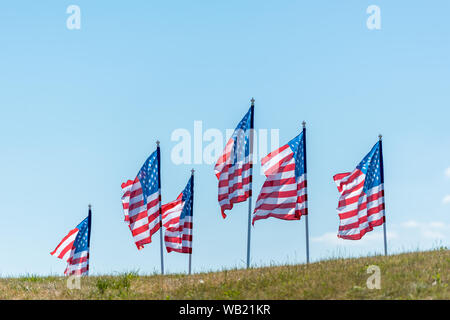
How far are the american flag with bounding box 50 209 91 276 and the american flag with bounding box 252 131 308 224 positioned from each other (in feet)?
35.2

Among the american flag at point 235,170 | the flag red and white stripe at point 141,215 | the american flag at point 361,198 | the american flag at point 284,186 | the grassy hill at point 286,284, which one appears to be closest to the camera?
the grassy hill at point 286,284

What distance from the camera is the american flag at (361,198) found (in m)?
26.6

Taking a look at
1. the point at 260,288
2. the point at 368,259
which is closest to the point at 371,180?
the point at 368,259

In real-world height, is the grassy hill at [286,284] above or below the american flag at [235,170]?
below

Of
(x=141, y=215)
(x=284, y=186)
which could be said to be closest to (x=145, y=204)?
(x=141, y=215)

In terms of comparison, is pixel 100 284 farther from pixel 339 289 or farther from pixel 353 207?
pixel 353 207

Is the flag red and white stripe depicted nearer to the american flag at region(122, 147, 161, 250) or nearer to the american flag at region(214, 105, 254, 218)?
the american flag at region(122, 147, 161, 250)

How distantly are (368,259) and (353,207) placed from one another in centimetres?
445

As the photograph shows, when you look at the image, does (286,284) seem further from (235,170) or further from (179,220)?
(179,220)

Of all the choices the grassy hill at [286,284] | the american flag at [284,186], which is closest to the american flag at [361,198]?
the american flag at [284,186]

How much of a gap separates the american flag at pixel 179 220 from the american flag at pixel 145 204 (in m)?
2.09

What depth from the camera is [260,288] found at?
1930 cm

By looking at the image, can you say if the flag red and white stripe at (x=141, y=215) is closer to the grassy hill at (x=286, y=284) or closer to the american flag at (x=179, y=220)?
the american flag at (x=179, y=220)

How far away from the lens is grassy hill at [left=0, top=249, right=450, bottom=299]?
17.5 m
